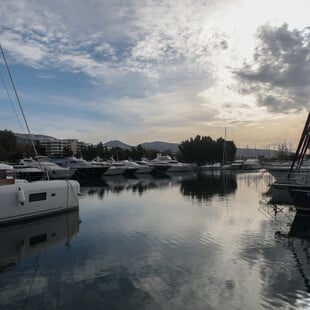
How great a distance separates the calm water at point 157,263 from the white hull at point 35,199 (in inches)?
32.6

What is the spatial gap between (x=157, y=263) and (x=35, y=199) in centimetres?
1098

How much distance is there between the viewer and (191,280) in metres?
11.9

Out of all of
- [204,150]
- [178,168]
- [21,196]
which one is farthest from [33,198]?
[204,150]

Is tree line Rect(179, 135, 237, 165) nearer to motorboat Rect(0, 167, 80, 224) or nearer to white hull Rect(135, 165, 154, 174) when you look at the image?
white hull Rect(135, 165, 154, 174)

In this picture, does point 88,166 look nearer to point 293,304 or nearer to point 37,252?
point 37,252

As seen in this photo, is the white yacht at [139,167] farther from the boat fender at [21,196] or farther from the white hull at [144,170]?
the boat fender at [21,196]

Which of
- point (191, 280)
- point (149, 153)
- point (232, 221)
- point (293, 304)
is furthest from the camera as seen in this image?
point (149, 153)

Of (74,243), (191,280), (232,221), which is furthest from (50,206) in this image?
(191,280)

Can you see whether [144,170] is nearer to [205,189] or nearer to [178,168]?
[178,168]

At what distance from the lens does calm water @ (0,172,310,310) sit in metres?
10.5

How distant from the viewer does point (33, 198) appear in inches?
854

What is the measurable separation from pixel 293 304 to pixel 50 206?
1664cm

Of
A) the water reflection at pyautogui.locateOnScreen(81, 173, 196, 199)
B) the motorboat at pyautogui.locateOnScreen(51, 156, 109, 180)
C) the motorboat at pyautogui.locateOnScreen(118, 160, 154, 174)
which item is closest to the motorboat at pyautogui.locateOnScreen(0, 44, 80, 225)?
the water reflection at pyautogui.locateOnScreen(81, 173, 196, 199)

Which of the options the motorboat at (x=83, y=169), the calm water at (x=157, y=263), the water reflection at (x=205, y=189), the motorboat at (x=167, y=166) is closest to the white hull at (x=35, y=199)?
the calm water at (x=157, y=263)
